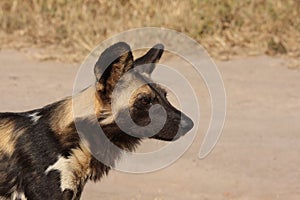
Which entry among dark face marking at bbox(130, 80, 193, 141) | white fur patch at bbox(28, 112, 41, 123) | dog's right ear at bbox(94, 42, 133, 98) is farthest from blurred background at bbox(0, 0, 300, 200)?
dog's right ear at bbox(94, 42, 133, 98)

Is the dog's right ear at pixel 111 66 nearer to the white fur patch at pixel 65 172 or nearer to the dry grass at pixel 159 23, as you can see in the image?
the white fur patch at pixel 65 172

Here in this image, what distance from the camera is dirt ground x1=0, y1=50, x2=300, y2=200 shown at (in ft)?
22.1

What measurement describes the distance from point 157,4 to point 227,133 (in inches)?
112

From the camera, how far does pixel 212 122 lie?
770 cm

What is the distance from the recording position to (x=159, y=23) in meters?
9.70

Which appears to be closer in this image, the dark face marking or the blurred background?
the dark face marking

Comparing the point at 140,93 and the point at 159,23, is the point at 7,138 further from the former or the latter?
the point at 159,23

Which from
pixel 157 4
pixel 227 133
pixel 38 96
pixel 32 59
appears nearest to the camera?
pixel 227 133

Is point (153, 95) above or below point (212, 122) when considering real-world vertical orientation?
above

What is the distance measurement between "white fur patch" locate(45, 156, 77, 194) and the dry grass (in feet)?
13.9

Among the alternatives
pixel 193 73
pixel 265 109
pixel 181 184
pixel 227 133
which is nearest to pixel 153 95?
pixel 181 184

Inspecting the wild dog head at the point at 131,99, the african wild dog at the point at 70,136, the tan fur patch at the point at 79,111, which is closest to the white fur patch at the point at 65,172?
the african wild dog at the point at 70,136

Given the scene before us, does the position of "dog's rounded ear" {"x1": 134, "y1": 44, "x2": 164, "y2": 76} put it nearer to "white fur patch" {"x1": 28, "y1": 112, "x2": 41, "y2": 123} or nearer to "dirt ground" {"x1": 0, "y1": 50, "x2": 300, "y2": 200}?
"white fur patch" {"x1": 28, "y1": 112, "x2": 41, "y2": 123}

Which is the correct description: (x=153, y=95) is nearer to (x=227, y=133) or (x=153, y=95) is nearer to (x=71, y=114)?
(x=71, y=114)
